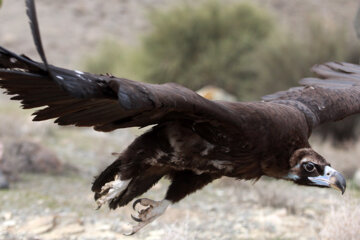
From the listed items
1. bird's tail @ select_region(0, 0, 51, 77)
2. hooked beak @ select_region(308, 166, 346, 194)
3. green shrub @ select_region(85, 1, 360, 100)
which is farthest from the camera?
green shrub @ select_region(85, 1, 360, 100)

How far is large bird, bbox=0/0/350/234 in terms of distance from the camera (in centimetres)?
284

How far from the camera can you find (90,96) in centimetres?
281

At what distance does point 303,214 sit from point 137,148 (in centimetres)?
300

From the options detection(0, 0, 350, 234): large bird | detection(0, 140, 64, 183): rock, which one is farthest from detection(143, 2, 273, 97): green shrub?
detection(0, 0, 350, 234): large bird

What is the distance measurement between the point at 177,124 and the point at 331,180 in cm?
100

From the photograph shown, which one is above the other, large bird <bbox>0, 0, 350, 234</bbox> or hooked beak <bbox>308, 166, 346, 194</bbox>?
large bird <bbox>0, 0, 350, 234</bbox>

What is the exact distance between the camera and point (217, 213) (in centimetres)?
624

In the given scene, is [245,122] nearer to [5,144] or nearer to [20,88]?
[20,88]

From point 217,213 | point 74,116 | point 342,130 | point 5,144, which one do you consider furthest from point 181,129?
point 342,130

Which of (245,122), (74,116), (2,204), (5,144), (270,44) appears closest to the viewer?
(74,116)

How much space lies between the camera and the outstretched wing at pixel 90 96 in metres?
2.75

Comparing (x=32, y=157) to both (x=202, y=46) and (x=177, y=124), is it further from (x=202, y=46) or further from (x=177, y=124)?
(x=202, y=46)

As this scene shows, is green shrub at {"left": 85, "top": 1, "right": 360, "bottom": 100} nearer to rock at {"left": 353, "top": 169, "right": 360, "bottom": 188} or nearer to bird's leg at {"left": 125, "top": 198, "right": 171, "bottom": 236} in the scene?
rock at {"left": 353, "top": 169, "right": 360, "bottom": 188}

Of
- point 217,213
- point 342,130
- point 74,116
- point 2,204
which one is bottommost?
point 342,130
